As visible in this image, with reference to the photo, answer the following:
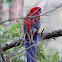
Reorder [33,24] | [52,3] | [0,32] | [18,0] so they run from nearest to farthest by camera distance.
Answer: [52,3], [0,32], [33,24], [18,0]

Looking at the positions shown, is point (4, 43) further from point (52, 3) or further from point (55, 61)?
point (52, 3)

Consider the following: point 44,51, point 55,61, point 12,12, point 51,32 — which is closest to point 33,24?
point 51,32

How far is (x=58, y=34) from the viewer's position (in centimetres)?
287

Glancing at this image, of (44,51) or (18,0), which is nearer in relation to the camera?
(44,51)

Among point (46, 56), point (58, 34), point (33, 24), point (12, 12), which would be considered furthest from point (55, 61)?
point (12, 12)

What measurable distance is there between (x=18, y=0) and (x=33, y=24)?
456 cm

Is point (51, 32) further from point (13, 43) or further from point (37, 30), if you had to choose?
point (13, 43)

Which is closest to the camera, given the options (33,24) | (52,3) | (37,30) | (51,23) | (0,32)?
(52,3)

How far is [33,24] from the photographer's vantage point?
2797mm

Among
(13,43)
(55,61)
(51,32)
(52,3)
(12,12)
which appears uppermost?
(12,12)

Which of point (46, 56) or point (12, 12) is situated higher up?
point (12, 12)

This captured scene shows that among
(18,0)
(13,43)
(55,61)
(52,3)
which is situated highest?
(18,0)

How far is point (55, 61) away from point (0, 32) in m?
1.14

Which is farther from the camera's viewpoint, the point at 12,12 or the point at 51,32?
the point at 12,12
